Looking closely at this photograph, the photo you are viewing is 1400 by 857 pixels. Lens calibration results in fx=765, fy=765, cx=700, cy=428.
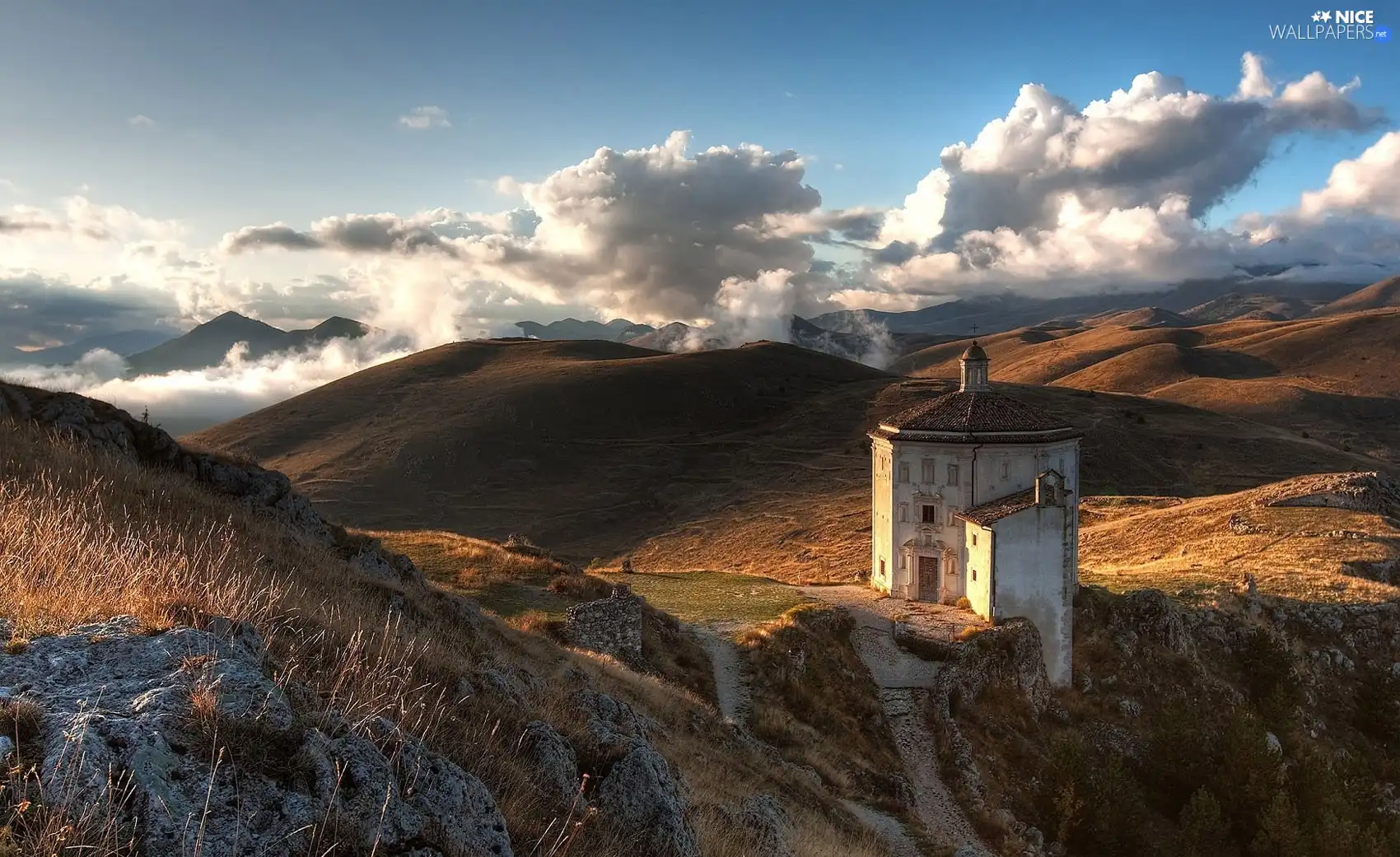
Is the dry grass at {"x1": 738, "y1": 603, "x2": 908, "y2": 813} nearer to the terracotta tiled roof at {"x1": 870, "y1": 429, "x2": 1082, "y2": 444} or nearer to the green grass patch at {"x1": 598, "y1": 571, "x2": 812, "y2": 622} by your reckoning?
the green grass patch at {"x1": 598, "y1": 571, "x2": 812, "y2": 622}

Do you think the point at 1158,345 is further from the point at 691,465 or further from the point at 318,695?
the point at 318,695

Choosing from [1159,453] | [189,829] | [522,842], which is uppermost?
[189,829]

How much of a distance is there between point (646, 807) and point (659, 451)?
9473 cm

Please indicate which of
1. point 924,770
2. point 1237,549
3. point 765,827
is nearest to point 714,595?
point 924,770

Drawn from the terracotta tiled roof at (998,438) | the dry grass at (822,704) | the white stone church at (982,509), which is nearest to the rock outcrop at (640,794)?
the dry grass at (822,704)

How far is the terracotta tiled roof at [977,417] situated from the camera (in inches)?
1312

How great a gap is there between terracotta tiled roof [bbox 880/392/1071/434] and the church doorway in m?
5.86

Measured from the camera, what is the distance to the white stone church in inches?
1182

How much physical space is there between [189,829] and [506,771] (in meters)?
2.67

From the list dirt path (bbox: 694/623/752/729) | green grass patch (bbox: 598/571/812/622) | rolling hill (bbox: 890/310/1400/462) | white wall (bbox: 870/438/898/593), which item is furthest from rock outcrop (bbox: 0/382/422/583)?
rolling hill (bbox: 890/310/1400/462)

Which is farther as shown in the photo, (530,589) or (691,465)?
(691,465)

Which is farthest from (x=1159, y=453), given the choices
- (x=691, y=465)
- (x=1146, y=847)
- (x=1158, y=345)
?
(x=1158, y=345)

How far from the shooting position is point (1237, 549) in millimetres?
43812

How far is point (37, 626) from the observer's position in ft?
17.8
